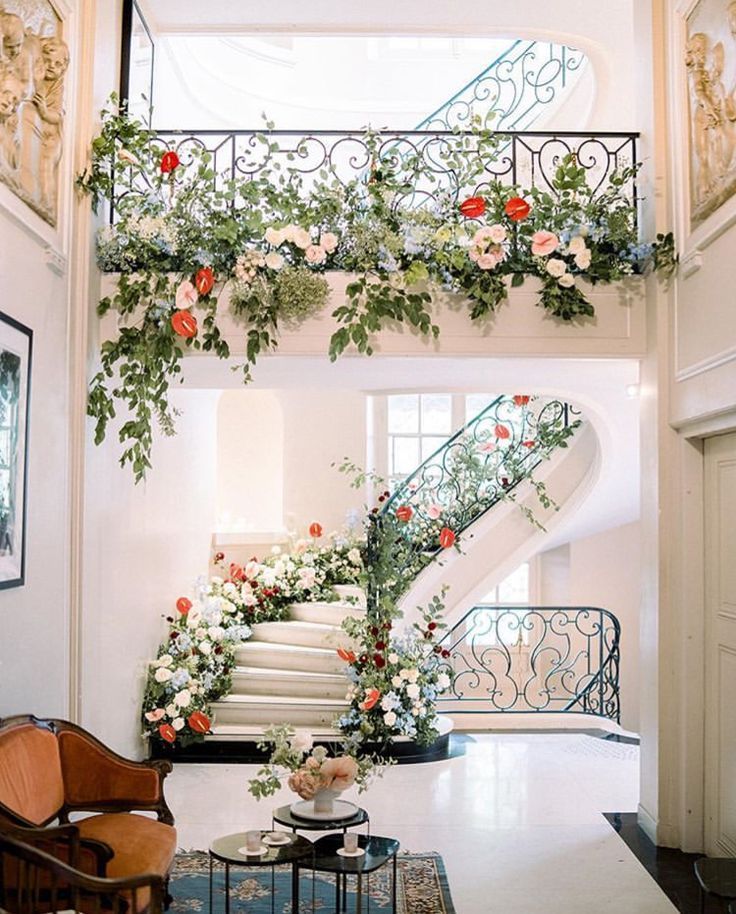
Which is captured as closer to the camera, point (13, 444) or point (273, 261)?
point (13, 444)

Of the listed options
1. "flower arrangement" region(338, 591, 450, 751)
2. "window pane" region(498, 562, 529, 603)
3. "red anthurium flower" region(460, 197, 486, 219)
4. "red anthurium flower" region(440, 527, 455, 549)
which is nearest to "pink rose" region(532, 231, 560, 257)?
"red anthurium flower" region(460, 197, 486, 219)

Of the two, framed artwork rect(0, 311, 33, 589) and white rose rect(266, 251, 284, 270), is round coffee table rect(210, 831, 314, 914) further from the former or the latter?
white rose rect(266, 251, 284, 270)

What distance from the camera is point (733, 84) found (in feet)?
13.9

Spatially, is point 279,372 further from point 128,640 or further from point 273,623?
point 273,623

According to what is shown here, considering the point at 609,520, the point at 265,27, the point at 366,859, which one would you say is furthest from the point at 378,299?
the point at 609,520

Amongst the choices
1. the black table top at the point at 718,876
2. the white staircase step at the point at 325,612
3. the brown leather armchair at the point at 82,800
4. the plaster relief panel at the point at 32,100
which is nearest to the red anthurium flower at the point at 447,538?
the white staircase step at the point at 325,612

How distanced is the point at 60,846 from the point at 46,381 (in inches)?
84.0

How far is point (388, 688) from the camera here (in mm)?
6633

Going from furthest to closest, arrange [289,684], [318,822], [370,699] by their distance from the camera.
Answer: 1. [289,684]
2. [370,699]
3. [318,822]

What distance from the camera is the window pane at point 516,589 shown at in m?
10.8

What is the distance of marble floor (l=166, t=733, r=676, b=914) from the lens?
432 cm

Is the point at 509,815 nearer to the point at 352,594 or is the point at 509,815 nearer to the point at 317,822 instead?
the point at 317,822

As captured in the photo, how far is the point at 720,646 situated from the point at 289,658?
142 inches

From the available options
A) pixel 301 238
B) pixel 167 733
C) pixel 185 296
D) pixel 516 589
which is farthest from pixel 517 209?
pixel 516 589
